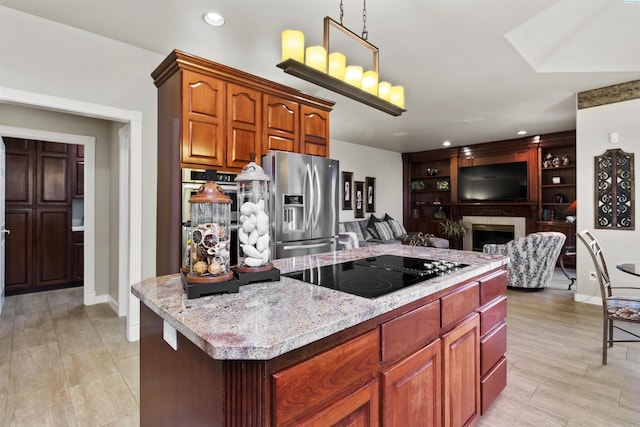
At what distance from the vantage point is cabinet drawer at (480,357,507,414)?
1.85 metres

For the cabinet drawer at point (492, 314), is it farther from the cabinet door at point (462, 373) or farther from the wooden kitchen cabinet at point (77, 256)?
the wooden kitchen cabinet at point (77, 256)

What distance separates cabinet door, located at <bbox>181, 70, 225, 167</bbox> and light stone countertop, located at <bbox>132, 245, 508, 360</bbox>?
4.82 feet

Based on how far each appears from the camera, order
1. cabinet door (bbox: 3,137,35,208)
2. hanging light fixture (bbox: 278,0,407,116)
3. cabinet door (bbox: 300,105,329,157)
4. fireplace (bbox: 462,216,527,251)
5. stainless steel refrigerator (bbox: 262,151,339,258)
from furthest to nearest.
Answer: fireplace (bbox: 462,216,527,251) → cabinet door (bbox: 3,137,35,208) → cabinet door (bbox: 300,105,329,157) → stainless steel refrigerator (bbox: 262,151,339,258) → hanging light fixture (bbox: 278,0,407,116)

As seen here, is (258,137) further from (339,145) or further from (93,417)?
(339,145)

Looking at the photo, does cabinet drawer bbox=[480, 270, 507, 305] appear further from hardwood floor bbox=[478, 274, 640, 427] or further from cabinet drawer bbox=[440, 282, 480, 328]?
hardwood floor bbox=[478, 274, 640, 427]

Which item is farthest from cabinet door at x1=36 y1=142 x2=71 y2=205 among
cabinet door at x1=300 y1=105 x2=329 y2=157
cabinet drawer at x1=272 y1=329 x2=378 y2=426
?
cabinet drawer at x1=272 y1=329 x2=378 y2=426

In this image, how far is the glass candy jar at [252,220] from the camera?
4.30ft

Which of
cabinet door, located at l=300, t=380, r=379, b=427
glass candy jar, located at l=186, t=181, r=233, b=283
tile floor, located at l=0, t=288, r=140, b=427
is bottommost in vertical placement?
tile floor, located at l=0, t=288, r=140, b=427

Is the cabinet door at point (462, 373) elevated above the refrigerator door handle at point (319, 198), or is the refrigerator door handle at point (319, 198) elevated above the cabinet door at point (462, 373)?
the refrigerator door handle at point (319, 198)

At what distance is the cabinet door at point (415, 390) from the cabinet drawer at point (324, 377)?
0.45 ft

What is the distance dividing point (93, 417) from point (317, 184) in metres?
2.48

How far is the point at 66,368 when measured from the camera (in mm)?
2506

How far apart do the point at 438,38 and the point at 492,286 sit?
211 centimetres

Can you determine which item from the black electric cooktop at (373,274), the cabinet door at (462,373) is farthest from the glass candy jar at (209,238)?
the cabinet door at (462,373)
